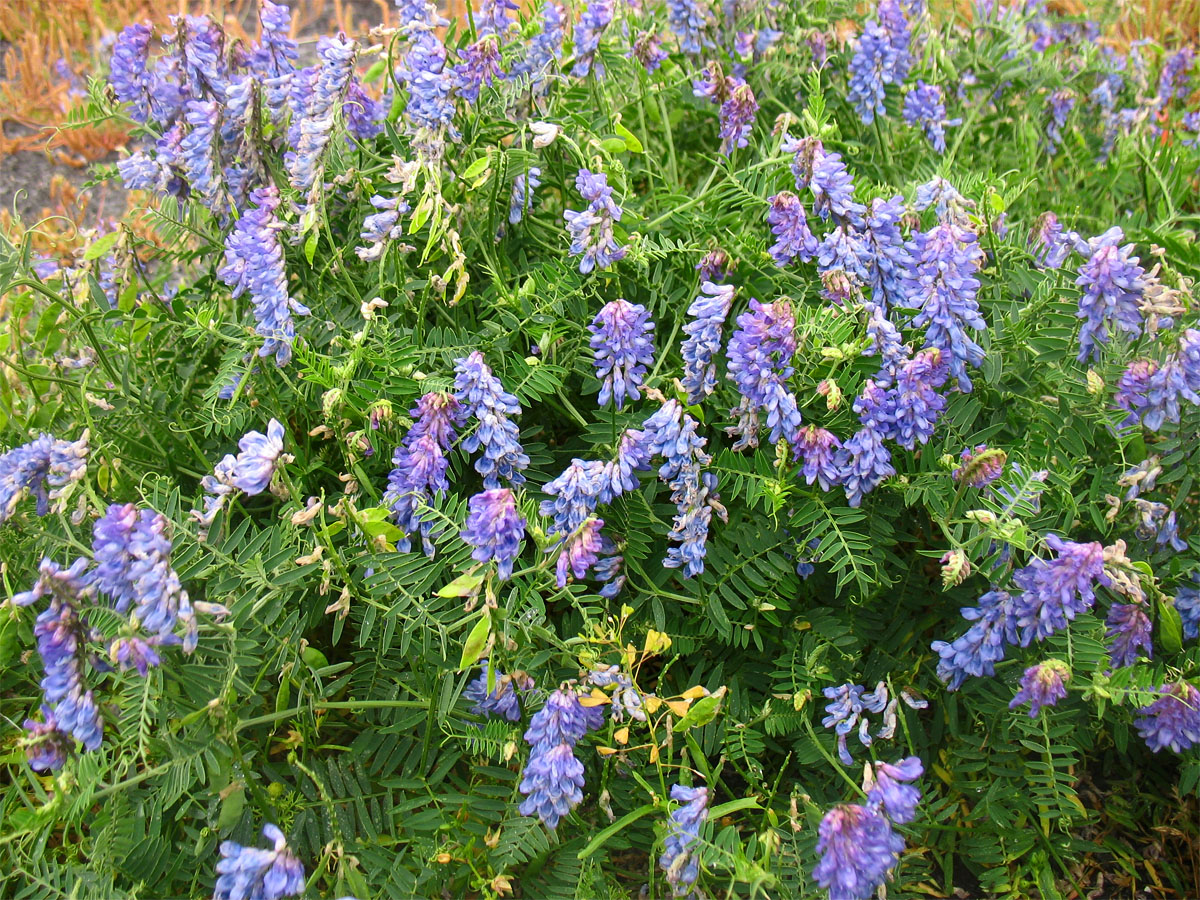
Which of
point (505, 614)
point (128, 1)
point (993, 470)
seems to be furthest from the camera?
point (128, 1)

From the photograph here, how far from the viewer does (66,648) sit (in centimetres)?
147

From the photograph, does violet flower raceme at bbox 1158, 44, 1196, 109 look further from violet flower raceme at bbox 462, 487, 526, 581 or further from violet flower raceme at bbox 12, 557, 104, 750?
violet flower raceme at bbox 12, 557, 104, 750

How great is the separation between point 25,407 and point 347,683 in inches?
40.0

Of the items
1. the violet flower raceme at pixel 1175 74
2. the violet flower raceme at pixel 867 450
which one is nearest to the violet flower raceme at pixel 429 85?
the violet flower raceme at pixel 867 450

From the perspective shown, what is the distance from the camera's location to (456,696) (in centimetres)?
168

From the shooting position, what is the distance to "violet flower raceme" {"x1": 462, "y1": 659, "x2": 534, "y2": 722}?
170 cm

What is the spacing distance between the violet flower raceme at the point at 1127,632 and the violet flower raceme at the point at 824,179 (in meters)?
0.80

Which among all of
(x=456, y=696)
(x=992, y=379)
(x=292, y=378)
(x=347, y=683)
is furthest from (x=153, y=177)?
(x=992, y=379)

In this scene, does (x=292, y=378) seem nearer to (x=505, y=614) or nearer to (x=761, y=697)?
(x=505, y=614)

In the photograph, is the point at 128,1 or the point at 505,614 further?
the point at 128,1

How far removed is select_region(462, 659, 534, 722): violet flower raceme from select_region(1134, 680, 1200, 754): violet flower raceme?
1019 mm

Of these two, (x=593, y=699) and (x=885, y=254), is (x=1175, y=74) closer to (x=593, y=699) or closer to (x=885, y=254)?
(x=885, y=254)

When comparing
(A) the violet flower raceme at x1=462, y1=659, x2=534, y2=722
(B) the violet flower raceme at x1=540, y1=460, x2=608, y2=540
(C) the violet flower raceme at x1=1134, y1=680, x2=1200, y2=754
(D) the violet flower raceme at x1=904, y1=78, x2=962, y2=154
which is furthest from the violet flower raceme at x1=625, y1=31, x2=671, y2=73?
(C) the violet flower raceme at x1=1134, y1=680, x2=1200, y2=754

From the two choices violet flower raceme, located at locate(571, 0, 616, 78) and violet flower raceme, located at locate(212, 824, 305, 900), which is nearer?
violet flower raceme, located at locate(212, 824, 305, 900)
